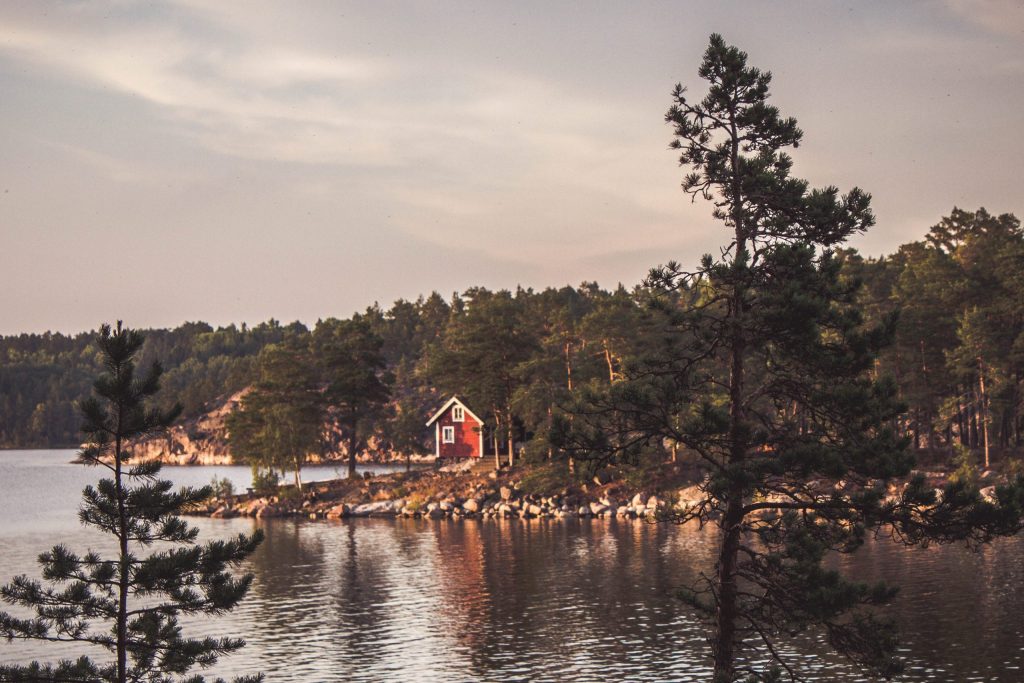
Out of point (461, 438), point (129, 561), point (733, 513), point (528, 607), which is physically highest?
point (461, 438)

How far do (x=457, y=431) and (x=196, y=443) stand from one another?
108628mm

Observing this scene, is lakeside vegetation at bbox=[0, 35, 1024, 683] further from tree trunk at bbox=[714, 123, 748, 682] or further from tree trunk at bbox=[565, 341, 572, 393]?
tree trunk at bbox=[565, 341, 572, 393]

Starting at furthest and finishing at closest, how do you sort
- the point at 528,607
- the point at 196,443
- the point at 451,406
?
1. the point at 196,443
2. the point at 451,406
3. the point at 528,607

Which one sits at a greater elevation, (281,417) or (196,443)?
(281,417)

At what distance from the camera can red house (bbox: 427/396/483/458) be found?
3792 inches

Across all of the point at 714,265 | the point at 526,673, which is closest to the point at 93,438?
the point at 714,265

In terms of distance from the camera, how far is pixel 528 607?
43.7m

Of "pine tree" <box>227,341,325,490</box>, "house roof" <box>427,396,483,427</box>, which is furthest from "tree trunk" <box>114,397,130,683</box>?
"house roof" <box>427,396,483,427</box>

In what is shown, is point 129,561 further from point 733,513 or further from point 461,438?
point 461,438

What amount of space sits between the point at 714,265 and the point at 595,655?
1774 centimetres

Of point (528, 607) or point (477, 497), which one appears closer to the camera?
point (528, 607)

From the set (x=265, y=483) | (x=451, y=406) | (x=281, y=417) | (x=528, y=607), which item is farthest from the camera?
(x=451, y=406)

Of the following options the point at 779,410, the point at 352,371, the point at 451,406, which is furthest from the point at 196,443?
the point at 779,410

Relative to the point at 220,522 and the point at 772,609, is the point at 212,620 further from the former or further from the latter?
the point at 220,522
